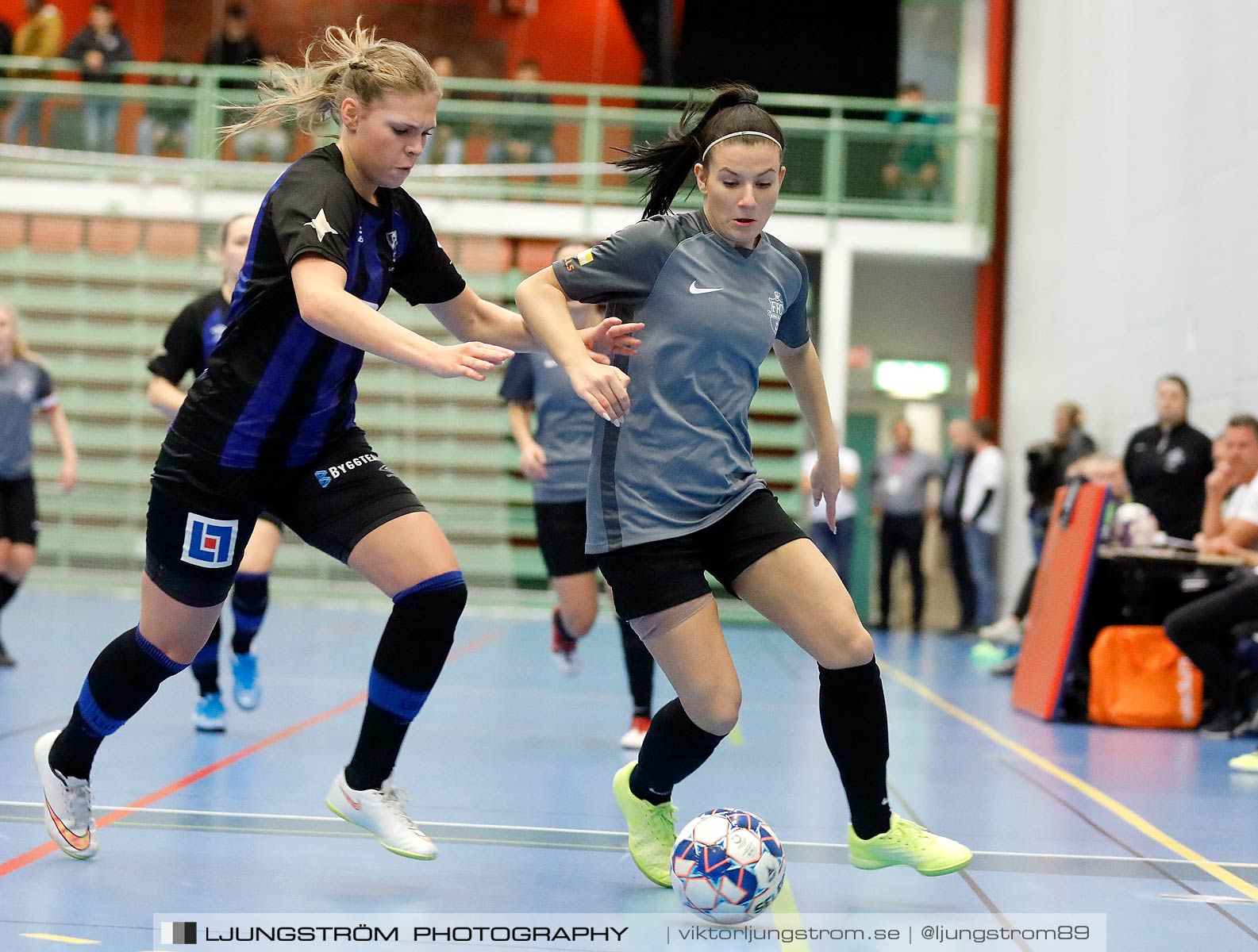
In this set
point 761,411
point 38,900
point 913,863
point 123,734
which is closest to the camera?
point 38,900

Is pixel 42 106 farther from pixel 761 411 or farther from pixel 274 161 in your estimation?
pixel 761 411

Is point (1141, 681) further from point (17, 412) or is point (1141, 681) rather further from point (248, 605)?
point (17, 412)

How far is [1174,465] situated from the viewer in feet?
27.4

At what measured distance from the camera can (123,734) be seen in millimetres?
5219

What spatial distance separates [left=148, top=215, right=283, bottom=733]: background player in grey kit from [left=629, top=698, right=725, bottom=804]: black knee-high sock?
2270 millimetres

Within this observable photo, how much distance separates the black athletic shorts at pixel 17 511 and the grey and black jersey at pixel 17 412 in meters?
0.04

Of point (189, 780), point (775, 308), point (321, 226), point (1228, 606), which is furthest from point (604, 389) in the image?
point (1228, 606)

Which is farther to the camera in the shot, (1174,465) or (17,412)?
(1174,465)

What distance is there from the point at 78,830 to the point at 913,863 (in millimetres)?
1931

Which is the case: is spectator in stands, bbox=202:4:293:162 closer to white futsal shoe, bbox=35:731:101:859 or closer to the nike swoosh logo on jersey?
white futsal shoe, bbox=35:731:101:859

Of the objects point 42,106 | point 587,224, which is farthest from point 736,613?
point 42,106

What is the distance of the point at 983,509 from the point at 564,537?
809 cm

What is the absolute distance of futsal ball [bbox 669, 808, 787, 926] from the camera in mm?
2916

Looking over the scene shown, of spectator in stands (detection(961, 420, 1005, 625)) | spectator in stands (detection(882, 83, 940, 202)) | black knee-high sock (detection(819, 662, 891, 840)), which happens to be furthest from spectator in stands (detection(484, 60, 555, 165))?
black knee-high sock (detection(819, 662, 891, 840))
